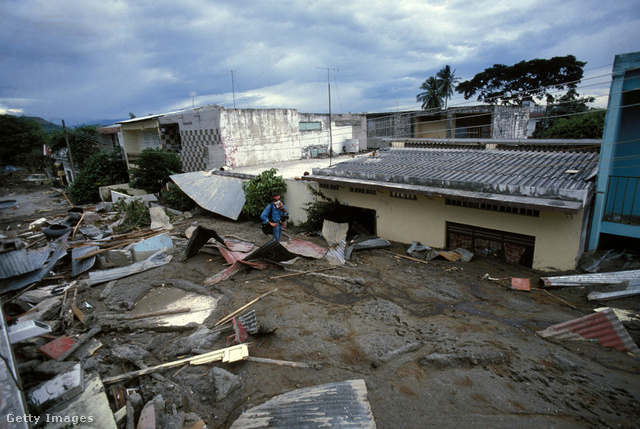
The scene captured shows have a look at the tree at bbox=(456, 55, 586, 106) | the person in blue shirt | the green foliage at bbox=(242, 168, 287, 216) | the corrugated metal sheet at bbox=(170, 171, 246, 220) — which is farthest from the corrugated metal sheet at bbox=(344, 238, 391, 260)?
the tree at bbox=(456, 55, 586, 106)

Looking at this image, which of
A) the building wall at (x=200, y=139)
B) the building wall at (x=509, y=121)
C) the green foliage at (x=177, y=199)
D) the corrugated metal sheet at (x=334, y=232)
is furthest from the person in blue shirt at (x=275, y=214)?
the building wall at (x=509, y=121)

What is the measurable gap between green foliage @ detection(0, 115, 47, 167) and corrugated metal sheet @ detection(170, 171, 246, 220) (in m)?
35.8

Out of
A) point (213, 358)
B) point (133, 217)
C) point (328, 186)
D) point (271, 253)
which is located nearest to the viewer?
point (213, 358)

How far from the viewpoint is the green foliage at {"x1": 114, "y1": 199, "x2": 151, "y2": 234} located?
41.7ft

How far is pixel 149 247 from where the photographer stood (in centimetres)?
946

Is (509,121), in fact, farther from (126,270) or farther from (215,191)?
(126,270)

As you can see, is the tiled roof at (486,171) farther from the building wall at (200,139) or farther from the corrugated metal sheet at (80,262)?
the building wall at (200,139)

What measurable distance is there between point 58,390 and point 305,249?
6751 millimetres

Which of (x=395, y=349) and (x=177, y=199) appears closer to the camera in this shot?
(x=395, y=349)

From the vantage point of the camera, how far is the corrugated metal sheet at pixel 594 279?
7051 mm

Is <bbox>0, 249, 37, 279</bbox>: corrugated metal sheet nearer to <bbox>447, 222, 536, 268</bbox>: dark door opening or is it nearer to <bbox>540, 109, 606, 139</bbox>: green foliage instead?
<bbox>447, 222, 536, 268</bbox>: dark door opening

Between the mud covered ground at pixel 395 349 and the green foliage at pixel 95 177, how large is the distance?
19829mm

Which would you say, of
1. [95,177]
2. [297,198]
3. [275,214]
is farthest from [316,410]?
[95,177]

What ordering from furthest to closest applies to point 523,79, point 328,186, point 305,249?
1. point 523,79
2. point 328,186
3. point 305,249
